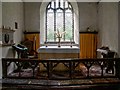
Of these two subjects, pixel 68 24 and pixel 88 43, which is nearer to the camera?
pixel 88 43

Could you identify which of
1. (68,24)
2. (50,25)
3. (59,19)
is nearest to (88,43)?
(68,24)

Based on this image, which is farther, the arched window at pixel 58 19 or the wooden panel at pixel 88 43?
the arched window at pixel 58 19

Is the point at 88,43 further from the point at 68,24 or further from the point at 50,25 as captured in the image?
the point at 50,25

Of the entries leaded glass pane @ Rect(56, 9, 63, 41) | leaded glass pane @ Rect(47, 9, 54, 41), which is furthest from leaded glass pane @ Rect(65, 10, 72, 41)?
leaded glass pane @ Rect(47, 9, 54, 41)

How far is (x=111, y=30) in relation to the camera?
7.49 metres

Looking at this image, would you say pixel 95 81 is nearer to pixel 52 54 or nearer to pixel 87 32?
pixel 52 54

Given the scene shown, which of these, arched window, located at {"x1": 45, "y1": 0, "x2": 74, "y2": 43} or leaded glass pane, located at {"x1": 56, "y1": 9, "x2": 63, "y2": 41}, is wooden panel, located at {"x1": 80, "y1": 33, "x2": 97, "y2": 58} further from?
leaded glass pane, located at {"x1": 56, "y1": 9, "x2": 63, "y2": 41}

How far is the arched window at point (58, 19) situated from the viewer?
1000 centimetres

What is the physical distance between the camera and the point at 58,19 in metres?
10.1

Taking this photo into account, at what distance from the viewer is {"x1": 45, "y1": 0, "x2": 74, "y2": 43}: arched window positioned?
10.0 m

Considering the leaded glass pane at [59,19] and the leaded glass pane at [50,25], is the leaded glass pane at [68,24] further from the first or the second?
the leaded glass pane at [50,25]

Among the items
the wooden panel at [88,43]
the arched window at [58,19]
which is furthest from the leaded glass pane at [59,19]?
the wooden panel at [88,43]

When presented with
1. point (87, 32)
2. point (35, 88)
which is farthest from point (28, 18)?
point (35, 88)

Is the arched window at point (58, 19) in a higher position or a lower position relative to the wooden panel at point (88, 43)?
higher
